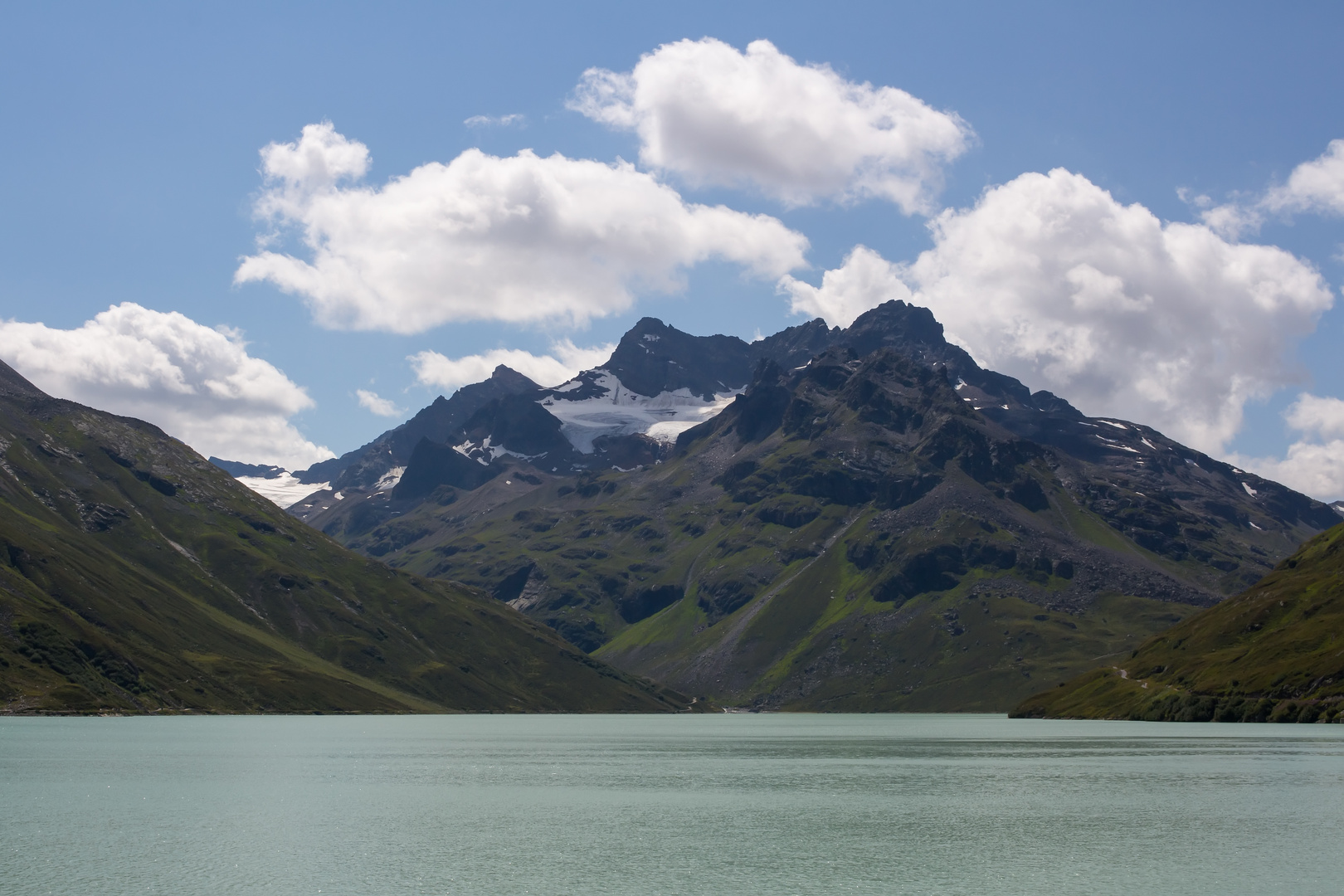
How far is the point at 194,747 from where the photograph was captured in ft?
611

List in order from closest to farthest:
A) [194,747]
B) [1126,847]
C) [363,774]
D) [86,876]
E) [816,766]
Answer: [86,876]
[1126,847]
[363,774]
[816,766]
[194,747]

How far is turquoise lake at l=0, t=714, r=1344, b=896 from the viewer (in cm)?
6988

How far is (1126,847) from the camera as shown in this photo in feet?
267

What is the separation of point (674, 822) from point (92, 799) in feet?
186

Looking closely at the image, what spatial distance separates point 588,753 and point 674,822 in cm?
10663

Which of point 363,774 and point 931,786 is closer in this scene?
point 931,786

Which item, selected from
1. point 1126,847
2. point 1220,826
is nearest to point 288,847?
point 1126,847

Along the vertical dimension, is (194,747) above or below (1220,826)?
below

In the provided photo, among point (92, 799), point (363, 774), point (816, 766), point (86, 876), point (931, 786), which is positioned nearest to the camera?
point (86, 876)

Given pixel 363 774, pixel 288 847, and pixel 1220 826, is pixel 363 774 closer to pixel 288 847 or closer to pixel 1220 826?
pixel 288 847

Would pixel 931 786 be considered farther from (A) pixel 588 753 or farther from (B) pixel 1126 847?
(A) pixel 588 753

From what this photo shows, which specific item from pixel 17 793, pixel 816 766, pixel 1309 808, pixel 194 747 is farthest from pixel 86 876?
pixel 194 747

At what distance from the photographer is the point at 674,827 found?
93.8 metres

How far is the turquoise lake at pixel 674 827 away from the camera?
69875 millimetres
